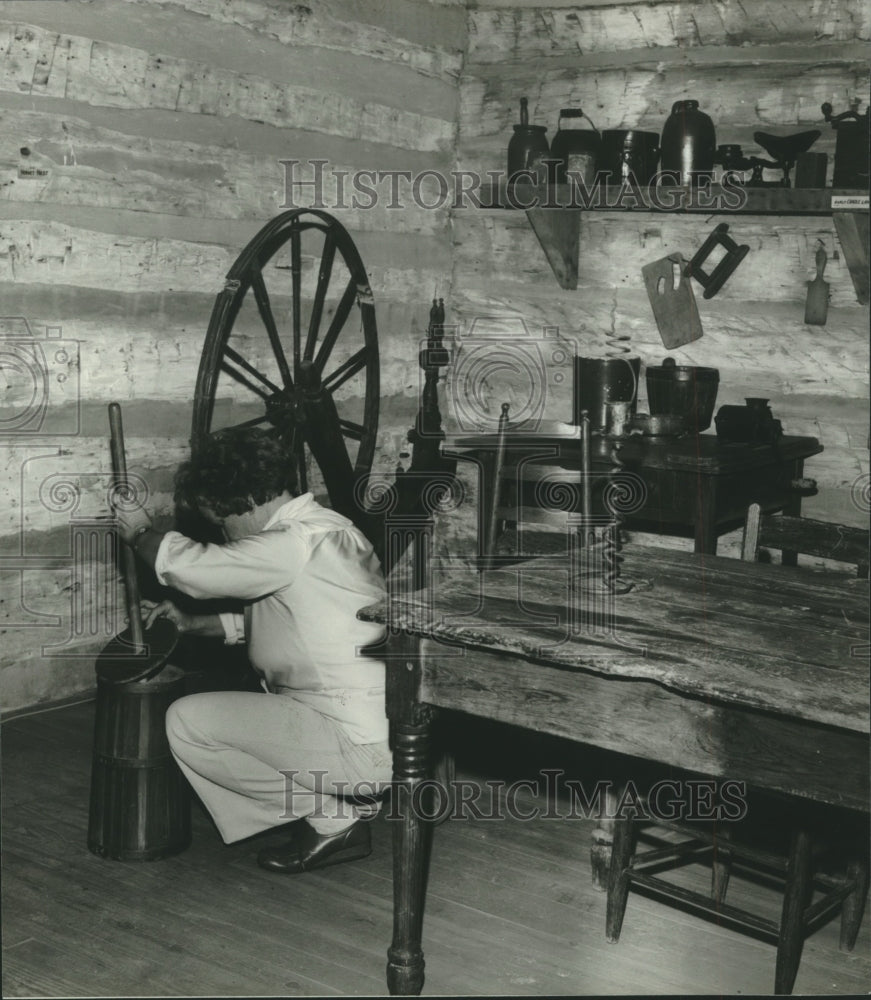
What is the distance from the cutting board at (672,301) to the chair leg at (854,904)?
2.95 m

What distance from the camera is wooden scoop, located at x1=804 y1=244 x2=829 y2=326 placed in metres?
5.17

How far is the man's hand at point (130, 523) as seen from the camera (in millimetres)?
3389

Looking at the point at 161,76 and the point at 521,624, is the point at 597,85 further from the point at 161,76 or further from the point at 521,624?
the point at 521,624

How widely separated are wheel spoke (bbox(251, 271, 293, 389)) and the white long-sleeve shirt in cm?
182

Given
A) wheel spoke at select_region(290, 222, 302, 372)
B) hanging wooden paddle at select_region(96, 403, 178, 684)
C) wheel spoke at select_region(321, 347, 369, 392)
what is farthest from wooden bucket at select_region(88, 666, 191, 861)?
wheel spoke at select_region(321, 347, 369, 392)

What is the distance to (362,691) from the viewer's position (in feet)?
11.2

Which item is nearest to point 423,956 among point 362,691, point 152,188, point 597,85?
point 362,691

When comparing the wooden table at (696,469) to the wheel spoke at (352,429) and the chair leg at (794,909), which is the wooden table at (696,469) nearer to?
the wheel spoke at (352,429)

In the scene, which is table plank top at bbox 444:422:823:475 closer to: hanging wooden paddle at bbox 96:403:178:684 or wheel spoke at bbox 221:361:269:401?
wheel spoke at bbox 221:361:269:401

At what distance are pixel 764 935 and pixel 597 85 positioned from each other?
404cm

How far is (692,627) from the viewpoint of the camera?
2674mm

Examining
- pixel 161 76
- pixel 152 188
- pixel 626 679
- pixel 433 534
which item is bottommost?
pixel 433 534

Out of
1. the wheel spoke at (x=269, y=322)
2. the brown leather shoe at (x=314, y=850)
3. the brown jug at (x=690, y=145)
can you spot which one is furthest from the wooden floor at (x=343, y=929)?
the brown jug at (x=690, y=145)

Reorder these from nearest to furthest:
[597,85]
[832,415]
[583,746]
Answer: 1. [583,746]
2. [832,415]
3. [597,85]
